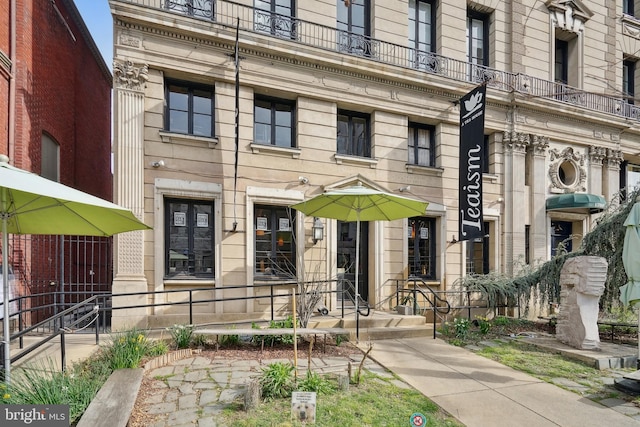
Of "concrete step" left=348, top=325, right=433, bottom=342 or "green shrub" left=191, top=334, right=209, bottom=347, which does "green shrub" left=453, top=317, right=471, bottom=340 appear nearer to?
"concrete step" left=348, top=325, right=433, bottom=342

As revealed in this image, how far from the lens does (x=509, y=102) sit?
40.5 ft

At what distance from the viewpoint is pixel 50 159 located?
9984 mm

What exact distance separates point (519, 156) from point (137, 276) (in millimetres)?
12790

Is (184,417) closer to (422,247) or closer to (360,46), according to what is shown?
(422,247)

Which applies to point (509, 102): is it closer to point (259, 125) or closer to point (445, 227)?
point (445, 227)

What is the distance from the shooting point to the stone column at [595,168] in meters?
13.8

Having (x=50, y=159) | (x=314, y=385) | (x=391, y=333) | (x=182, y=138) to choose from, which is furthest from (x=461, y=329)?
(x=50, y=159)

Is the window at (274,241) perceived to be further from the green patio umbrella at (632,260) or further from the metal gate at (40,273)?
the green patio umbrella at (632,260)

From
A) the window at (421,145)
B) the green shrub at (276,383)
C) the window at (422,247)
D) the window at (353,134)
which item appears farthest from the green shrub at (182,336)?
the window at (421,145)

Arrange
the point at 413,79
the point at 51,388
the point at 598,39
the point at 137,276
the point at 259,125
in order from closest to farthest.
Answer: the point at 51,388, the point at 137,276, the point at 259,125, the point at 413,79, the point at 598,39

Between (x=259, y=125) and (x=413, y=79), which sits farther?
(x=413, y=79)

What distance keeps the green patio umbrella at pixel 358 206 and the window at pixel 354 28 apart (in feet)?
17.7

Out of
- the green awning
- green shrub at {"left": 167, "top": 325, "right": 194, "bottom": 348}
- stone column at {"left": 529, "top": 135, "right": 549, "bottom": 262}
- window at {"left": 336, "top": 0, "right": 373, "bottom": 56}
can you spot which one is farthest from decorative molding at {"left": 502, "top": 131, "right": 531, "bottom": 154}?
green shrub at {"left": 167, "top": 325, "right": 194, "bottom": 348}

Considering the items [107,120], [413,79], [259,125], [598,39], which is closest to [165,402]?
[259,125]
